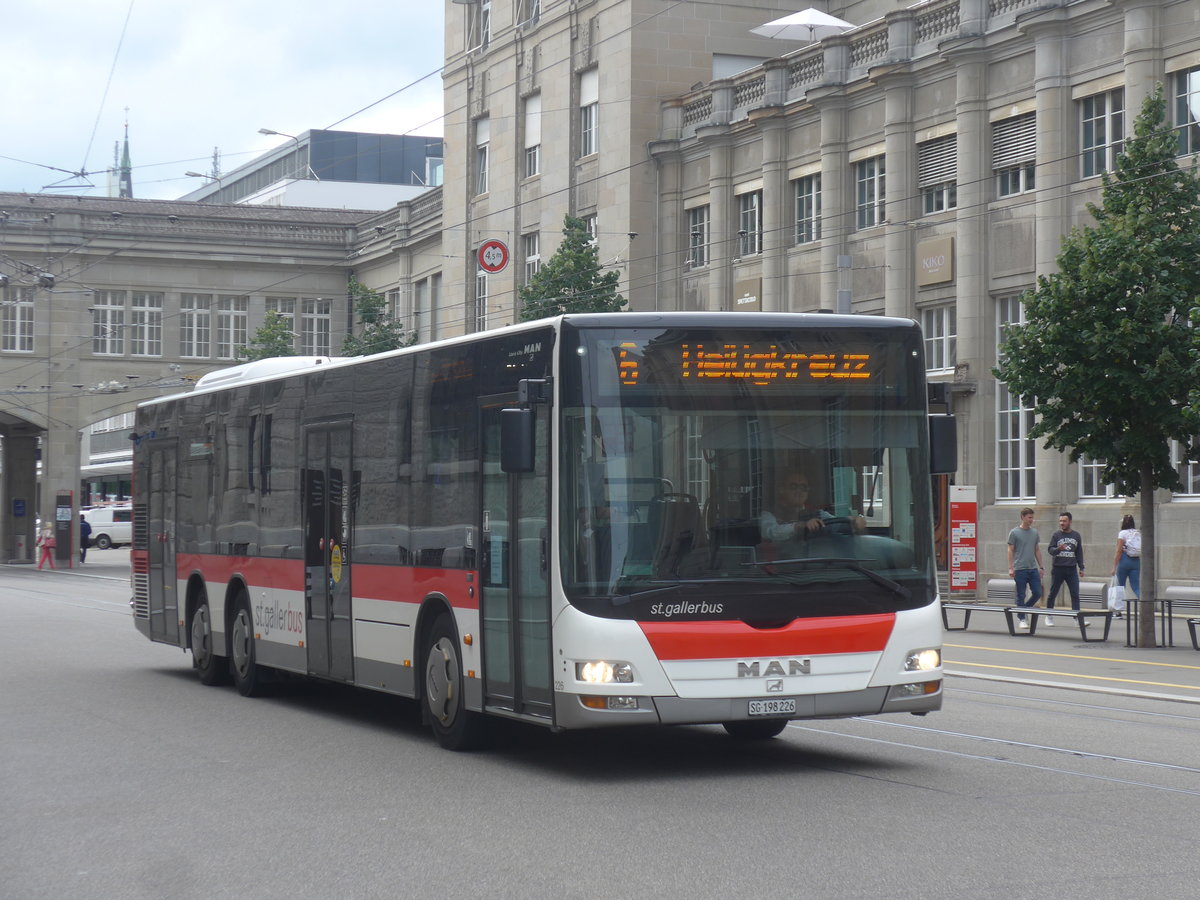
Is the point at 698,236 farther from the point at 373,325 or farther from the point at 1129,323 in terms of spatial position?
the point at 1129,323

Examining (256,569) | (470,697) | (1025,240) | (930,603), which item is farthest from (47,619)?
(930,603)

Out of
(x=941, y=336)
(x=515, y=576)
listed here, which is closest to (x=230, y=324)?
(x=941, y=336)

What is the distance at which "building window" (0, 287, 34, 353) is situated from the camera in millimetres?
60656

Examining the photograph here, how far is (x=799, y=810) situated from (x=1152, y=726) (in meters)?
5.15

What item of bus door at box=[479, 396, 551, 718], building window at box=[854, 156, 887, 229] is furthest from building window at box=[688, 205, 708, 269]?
bus door at box=[479, 396, 551, 718]

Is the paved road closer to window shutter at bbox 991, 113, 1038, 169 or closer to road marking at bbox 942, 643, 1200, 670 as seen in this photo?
road marking at bbox 942, 643, 1200, 670

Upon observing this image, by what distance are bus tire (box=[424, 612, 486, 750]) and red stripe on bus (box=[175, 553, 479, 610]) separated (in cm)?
26

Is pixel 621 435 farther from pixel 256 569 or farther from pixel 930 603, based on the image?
pixel 256 569

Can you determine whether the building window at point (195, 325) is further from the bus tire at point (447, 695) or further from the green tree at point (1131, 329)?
the bus tire at point (447, 695)

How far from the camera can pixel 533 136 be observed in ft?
160

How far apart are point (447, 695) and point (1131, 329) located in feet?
42.1

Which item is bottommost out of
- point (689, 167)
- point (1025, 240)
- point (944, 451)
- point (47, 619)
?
point (47, 619)

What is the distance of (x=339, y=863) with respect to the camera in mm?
7945

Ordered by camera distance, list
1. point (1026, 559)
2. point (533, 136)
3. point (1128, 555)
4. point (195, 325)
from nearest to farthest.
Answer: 1. point (1128, 555)
2. point (1026, 559)
3. point (533, 136)
4. point (195, 325)
